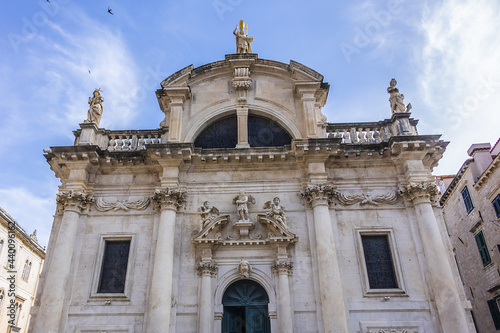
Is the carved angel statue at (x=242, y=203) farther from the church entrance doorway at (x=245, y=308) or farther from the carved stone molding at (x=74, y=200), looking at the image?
the carved stone molding at (x=74, y=200)

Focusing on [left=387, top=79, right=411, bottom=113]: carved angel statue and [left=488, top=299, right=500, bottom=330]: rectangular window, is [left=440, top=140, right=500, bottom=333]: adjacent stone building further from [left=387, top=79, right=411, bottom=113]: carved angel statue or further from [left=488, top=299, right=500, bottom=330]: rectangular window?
[left=387, top=79, right=411, bottom=113]: carved angel statue

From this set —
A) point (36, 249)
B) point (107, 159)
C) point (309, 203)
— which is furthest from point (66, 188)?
point (36, 249)

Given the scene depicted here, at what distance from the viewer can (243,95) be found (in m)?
15.5

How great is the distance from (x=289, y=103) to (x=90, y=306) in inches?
401

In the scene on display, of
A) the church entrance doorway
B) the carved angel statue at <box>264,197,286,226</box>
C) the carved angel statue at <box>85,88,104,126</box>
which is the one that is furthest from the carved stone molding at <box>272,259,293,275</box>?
the carved angel statue at <box>85,88,104,126</box>

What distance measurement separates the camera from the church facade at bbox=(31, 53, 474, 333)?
1161 centimetres

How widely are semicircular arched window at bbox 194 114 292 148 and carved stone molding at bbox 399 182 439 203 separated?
4721 millimetres

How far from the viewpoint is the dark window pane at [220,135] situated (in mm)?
15055

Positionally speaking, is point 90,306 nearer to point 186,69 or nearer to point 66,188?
point 66,188

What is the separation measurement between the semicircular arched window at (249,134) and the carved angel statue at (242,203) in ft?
8.20

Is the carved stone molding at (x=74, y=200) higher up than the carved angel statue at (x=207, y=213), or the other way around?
the carved stone molding at (x=74, y=200)

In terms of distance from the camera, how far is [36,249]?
30250mm

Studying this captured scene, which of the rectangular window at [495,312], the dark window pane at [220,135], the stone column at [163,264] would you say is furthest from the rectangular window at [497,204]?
the stone column at [163,264]

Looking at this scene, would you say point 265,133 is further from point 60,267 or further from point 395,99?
point 60,267
